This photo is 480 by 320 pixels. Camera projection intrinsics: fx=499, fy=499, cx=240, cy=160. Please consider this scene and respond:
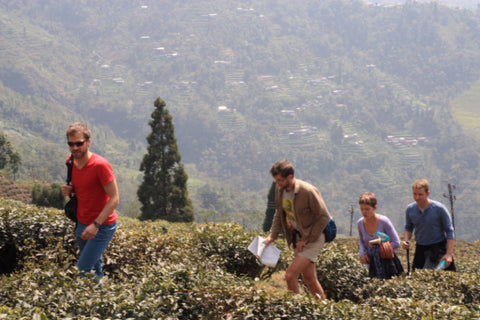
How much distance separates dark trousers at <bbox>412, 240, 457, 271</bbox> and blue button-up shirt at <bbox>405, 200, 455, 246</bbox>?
0.31 ft

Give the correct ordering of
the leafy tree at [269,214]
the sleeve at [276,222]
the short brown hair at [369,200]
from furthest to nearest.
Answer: the leafy tree at [269,214], the short brown hair at [369,200], the sleeve at [276,222]

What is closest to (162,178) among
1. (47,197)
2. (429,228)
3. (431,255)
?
(47,197)

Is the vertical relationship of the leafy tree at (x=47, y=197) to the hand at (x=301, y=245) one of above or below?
below

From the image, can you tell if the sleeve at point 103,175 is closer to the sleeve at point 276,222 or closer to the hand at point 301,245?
the sleeve at point 276,222

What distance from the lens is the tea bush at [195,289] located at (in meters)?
4.36

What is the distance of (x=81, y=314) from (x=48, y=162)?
14625 centimetres

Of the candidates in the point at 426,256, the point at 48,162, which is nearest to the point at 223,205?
the point at 48,162

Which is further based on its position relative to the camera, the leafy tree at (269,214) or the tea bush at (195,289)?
the leafy tree at (269,214)

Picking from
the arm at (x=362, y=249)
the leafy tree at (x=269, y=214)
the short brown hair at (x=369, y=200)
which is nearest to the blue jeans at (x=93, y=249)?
the short brown hair at (x=369, y=200)

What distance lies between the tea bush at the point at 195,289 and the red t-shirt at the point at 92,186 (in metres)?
0.64

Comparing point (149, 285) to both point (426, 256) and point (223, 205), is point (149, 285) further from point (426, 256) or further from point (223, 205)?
point (223, 205)

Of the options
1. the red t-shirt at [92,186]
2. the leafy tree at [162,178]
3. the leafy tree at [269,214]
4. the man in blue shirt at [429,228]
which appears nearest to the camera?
the red t-shirt at [92,186]

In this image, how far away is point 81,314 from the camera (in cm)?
418

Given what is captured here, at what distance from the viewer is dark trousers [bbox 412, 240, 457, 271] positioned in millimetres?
7234
